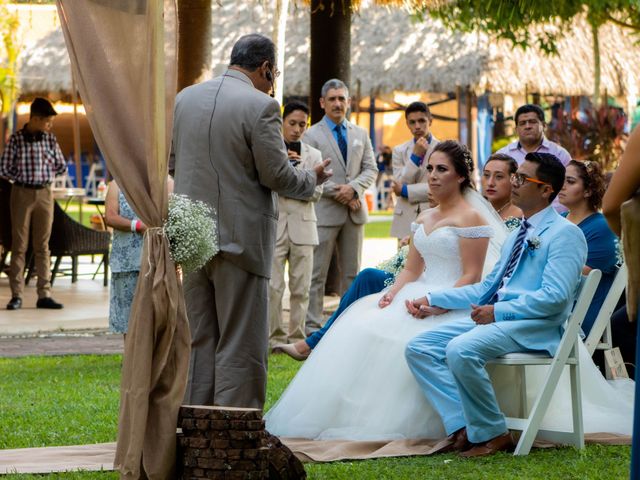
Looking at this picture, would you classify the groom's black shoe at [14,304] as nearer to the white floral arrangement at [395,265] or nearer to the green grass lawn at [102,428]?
the green grass lawn at [102,428]

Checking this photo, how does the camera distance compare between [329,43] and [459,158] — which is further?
[329,43]

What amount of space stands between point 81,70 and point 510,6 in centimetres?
1116

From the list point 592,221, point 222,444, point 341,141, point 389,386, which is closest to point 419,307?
point 389,386

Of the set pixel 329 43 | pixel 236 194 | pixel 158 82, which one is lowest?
pixel 236 194

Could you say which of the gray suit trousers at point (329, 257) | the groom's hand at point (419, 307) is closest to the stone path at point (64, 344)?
the gray suit trousers at point (329, 257)

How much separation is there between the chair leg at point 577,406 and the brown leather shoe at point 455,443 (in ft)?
1.92

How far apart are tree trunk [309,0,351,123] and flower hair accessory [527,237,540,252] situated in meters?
7.43

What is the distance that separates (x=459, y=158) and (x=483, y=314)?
1.17 meters

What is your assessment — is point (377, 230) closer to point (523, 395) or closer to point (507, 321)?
point (523, 395)

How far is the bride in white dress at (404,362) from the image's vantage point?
23.8ft

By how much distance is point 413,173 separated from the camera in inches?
452

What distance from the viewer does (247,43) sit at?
6.97m

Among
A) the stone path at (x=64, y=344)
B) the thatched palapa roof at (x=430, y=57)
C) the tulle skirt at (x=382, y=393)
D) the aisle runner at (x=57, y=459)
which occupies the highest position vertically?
the thatched palapa roof at (x=430, y=57)

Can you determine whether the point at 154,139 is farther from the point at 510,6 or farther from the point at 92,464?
the point at 510,6
